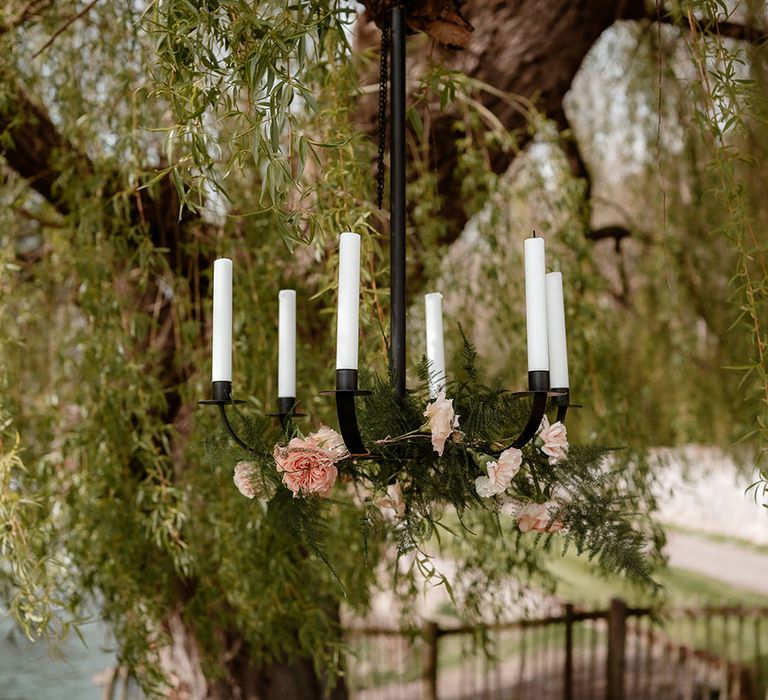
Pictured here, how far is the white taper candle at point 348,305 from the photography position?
0.78 m

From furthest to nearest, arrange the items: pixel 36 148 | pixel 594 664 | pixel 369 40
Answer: pixel 594 664
pixel 369 40
pixel 36 148

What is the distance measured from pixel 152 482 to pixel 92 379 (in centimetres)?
27

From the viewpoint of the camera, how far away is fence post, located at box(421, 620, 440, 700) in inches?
149

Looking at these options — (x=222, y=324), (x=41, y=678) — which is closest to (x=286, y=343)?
(x=222, y=324)

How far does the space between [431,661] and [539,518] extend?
3168mm

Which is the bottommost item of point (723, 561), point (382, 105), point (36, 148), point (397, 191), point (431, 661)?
point (723, 561)

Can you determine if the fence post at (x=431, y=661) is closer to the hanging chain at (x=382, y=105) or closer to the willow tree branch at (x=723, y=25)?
the willow tree branch at (x=723, y=25)

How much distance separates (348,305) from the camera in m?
0.79

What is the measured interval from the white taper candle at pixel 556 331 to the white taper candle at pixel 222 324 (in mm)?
365

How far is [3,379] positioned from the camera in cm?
171

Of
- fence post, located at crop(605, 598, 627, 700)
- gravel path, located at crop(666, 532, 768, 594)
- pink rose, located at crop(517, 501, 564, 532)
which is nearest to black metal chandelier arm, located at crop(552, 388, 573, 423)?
pink rose, located at crop(517, 501, 564, 532)

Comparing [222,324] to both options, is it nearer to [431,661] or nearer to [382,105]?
[382,105]

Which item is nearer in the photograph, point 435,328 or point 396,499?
point 396,499

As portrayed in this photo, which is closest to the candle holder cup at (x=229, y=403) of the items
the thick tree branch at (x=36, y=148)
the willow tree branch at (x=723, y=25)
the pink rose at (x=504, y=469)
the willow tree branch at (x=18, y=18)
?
the pink rose at (x=504, y=469)
